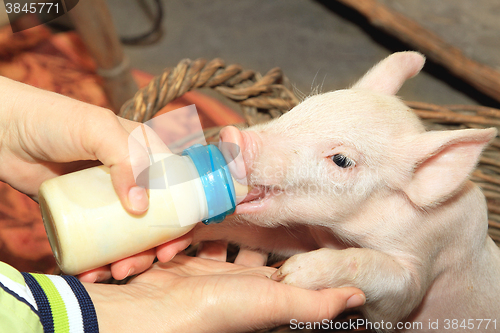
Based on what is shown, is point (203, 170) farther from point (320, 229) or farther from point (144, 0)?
point (144, 0)

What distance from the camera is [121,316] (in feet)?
3.90

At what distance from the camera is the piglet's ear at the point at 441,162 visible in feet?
4.38

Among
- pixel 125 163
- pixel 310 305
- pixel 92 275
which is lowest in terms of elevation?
pixel 310 305

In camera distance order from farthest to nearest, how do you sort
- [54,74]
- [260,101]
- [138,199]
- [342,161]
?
[54,74]
[260,101]
[342,161]
[138,199]

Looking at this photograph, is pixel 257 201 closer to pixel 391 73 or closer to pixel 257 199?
pixel 257 199

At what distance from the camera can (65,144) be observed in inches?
45.1

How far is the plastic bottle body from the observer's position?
1011 mm

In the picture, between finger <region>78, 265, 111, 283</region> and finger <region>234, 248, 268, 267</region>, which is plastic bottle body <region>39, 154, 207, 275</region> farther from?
finger <region>234, 248, 268, 267</region>

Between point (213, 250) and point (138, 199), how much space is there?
0.78 m

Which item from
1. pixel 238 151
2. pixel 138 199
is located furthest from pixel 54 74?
pixel 138 199

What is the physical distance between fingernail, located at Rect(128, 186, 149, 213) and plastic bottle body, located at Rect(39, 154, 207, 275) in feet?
0.12

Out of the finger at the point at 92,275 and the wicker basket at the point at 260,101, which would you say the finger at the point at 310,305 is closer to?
the finger at the point at 92,275

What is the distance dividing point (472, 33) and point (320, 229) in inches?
106

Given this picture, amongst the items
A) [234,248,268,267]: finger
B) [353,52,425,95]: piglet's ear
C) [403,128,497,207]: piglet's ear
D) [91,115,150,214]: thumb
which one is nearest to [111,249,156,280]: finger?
[91,115,150,214]: thumb
